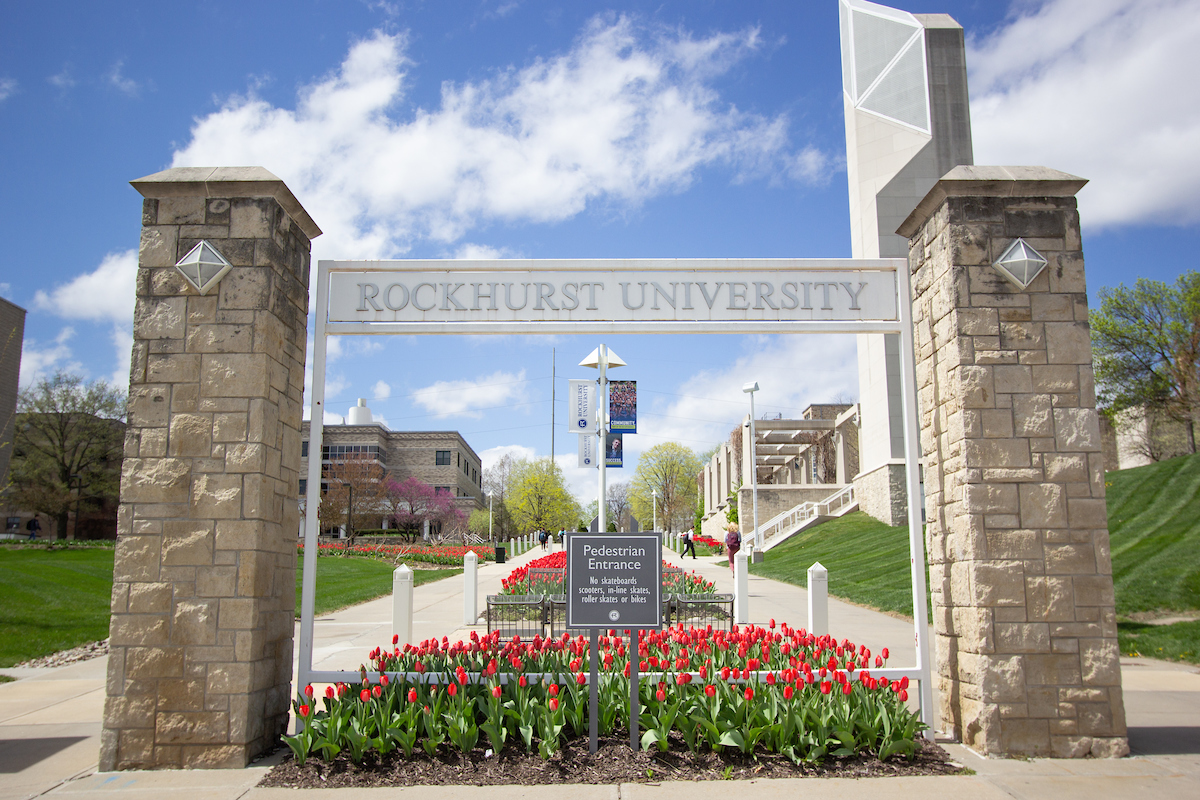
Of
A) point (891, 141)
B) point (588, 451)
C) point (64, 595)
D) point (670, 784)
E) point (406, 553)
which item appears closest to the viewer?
point (670, 784)

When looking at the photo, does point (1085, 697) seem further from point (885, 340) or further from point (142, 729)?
point (885, 340)

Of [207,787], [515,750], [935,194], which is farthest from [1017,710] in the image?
[207,787]

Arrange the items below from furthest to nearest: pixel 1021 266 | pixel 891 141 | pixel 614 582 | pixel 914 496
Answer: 1. pixel 891 141
2. pixel 914 496
3. pixel 1021 266
4. pixel 614 582

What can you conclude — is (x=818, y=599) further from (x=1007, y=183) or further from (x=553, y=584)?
(x=1007, y=183)

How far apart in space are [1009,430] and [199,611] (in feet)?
19.3

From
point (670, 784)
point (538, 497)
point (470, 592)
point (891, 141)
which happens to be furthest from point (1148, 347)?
point (538, 497)

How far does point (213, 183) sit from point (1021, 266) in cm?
610

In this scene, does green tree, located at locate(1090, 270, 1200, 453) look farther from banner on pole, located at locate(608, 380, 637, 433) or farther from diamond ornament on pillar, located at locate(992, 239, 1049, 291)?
diamond ornament on pillar, located at locate(992, 239, 1049, 291)

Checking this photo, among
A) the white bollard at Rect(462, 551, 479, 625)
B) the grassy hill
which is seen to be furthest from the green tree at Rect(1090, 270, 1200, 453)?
the white bollard at Rect(462, 551, 479, 625)

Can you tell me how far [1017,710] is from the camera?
5.12m

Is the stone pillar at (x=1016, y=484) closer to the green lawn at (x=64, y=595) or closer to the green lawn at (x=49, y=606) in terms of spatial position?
the green lawn at (x=64, y=595)

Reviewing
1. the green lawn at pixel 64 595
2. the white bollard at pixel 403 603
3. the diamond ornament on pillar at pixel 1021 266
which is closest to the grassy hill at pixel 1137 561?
the diamond ornament on pillar at pixel 1021 266

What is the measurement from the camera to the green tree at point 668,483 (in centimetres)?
7388

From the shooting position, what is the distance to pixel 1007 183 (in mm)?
5676
